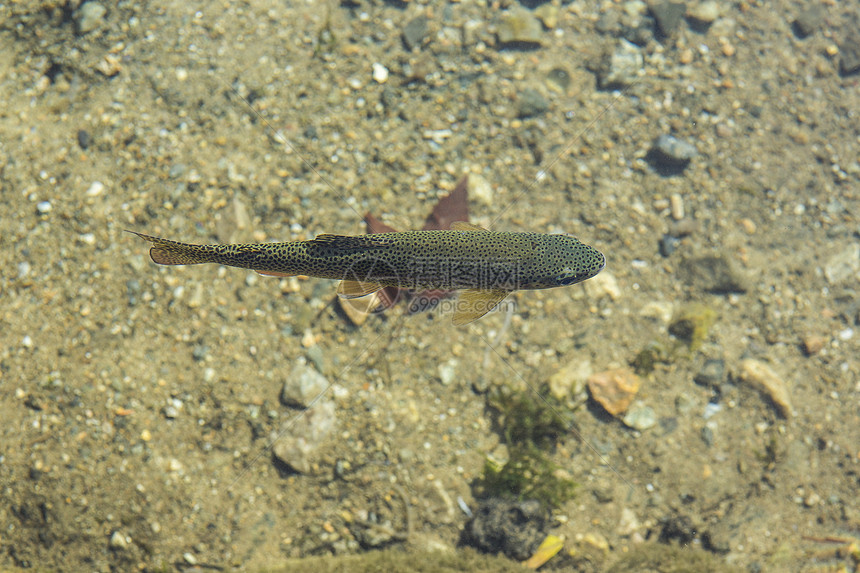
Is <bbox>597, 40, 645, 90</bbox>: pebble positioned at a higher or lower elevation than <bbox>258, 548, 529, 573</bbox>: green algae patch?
higher

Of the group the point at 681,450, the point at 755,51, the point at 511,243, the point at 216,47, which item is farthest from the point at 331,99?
the point at 755,51

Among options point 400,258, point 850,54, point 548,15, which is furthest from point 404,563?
point 850,54

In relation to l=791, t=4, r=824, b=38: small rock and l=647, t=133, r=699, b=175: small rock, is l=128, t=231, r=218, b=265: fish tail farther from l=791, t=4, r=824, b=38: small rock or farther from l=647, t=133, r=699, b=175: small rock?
l=791, t=4, r=824, b=38: small rock

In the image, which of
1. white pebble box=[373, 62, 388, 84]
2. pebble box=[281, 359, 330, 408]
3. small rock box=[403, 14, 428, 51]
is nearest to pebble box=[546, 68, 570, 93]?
small rock box=[403, 14, 428, 51]

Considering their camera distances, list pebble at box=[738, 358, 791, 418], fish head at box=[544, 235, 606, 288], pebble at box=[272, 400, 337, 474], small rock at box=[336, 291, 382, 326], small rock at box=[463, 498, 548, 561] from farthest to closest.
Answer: pebble at box=[738, 358, 791, 418]
small rock at box=[336, 291, 382, 326]
pebble at box=[272, 400, 337, 474]
small rock at box=[463, 498, 548, 561]
fish head at box=[544, 235, 606, 288]

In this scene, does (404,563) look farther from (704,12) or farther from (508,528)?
(704,12)

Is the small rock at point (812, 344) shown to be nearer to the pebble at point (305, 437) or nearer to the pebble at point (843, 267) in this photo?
the pebble at point (843, 267)

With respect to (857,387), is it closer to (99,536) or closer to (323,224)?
(323,224)
